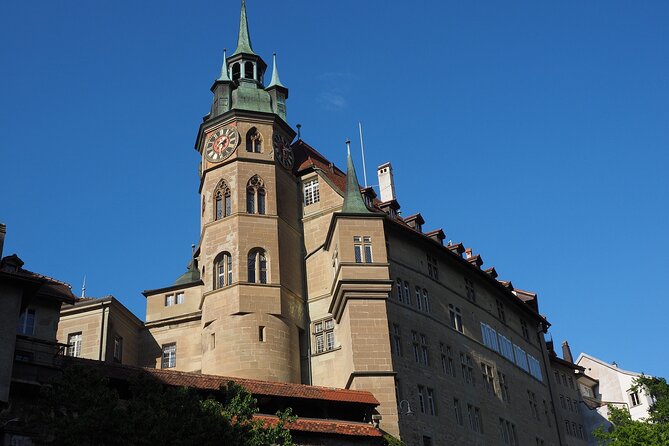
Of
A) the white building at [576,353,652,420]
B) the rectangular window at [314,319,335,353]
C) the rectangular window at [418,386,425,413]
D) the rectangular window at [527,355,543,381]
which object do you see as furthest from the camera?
the white building at [576,353,652,420]

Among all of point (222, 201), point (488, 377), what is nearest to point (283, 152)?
point (222, 201)

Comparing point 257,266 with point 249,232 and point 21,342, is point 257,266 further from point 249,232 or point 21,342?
point 21,342

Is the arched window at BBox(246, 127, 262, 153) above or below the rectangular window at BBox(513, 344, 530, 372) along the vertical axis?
above

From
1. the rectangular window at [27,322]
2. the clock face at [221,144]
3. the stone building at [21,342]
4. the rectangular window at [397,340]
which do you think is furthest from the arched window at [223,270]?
the rectangular window at [27,322]

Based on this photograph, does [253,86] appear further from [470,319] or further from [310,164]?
[470,319]

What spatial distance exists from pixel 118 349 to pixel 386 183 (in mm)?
22211

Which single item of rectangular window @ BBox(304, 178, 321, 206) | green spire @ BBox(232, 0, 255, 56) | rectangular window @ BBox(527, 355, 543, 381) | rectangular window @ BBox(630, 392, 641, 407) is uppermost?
green spire @ BBox(232, 0, 255, 56)

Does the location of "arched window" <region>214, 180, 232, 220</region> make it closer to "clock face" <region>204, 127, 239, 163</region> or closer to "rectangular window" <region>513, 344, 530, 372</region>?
"clock face" <region>204, 127, 239, 163</region>

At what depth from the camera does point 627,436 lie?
41.4 m

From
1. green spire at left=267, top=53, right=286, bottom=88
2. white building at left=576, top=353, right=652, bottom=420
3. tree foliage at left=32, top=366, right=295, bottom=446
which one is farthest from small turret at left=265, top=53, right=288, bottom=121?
white building at left=576, top=353, right=652, bottom=420

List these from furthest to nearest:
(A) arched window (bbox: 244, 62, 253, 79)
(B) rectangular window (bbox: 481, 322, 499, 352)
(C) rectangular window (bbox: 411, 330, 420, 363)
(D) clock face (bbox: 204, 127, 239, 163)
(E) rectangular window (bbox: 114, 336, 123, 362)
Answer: (A) arched window (bbox: 244, 62, 253, 79)
(B) rectangular window (bbox: 481, 322, 499, 352)
(D) clock face (bbox: 204, 127, 239, 163)
(E) rectangular window (bbox: 114, 336, 123, 362)
(C) rectangular window (bbox: 411, 330, 420, 363)

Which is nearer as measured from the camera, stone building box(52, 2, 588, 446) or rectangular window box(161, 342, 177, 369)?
stone building box(52, 2, 588, 446)

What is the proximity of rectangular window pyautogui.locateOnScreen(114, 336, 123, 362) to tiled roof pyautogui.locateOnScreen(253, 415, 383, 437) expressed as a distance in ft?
46.7

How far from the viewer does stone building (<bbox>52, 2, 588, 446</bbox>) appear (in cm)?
4225
